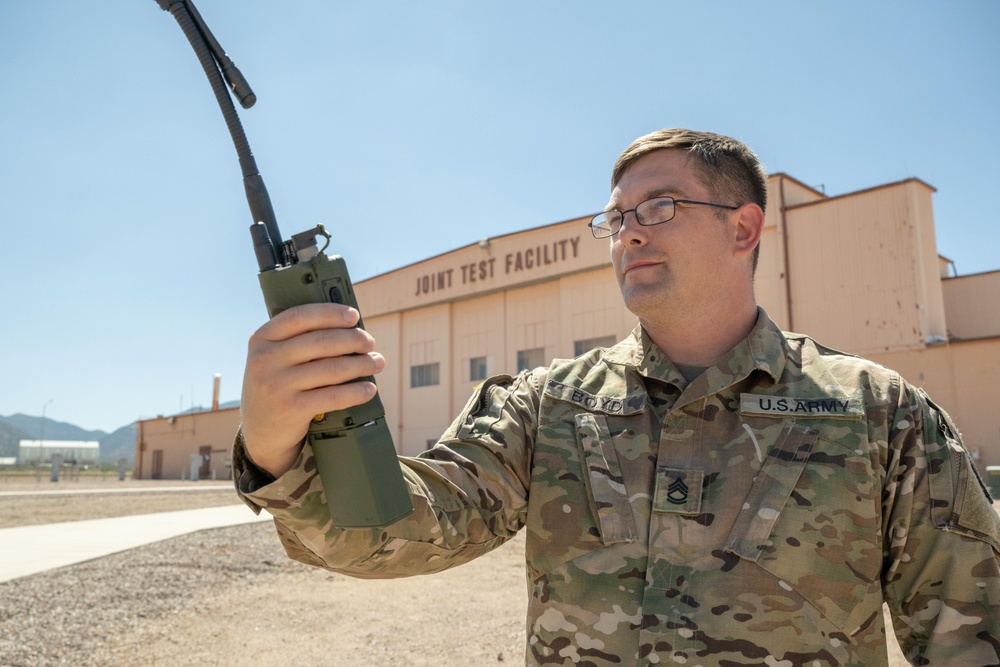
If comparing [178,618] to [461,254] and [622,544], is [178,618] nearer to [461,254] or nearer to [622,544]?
[622,544]

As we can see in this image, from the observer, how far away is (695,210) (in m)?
2.16

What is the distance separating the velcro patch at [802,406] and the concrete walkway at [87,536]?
26.7 ft

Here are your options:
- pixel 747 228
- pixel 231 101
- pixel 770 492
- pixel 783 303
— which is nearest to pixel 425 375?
pixel 783 303

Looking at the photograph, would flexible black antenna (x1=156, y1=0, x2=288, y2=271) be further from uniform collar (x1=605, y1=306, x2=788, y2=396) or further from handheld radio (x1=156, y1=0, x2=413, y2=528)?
uniform collar (x1=605, y1=306, x2=788, y2=396)

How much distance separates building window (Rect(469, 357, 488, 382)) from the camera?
91.3ft

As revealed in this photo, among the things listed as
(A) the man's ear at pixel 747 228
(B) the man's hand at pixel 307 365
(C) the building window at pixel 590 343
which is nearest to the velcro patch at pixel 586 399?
(A) the man's ear at pixel 747 228

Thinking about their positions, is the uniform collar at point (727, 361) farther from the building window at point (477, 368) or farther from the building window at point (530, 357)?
the building window at point (477, 368)

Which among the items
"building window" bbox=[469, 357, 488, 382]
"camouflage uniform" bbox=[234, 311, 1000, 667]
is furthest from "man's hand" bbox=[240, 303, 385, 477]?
"building window" bbox=[469, 357, 488, 382]

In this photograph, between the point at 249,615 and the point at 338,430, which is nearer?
the point at 338,430

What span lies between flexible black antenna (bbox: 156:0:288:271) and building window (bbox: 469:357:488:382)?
26.1m

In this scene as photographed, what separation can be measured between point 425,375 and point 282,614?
23.9 m

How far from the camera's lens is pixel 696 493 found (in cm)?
187

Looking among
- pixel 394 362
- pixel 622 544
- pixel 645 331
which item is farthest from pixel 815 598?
pixel 394 362

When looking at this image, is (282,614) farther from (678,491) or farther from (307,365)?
(307,365)
